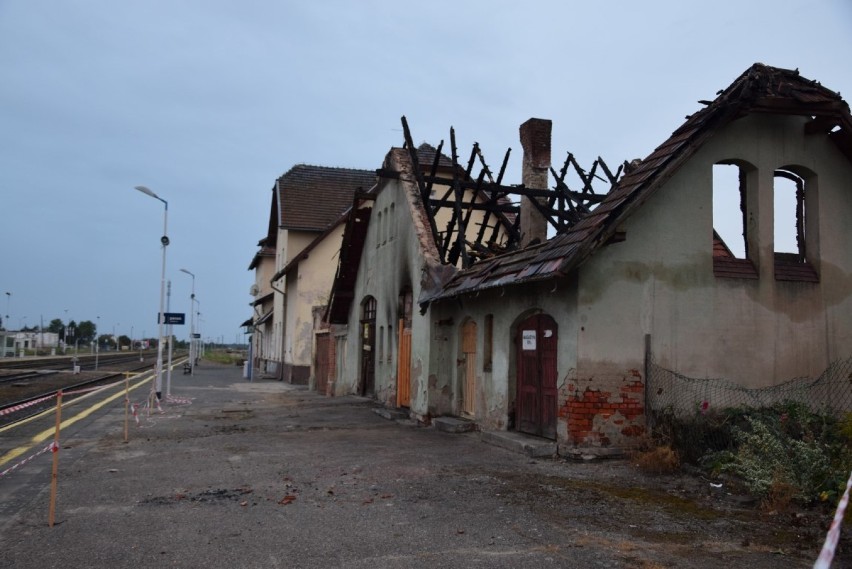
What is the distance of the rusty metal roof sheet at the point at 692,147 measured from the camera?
404 inches

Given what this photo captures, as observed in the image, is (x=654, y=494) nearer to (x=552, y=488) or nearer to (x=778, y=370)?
(x=552, y=488)

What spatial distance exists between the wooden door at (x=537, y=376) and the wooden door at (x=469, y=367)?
2.14 metres

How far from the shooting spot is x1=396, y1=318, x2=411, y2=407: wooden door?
18281mm

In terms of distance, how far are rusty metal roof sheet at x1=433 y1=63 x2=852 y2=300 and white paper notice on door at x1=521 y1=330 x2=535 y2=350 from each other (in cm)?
115

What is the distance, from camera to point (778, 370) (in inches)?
447

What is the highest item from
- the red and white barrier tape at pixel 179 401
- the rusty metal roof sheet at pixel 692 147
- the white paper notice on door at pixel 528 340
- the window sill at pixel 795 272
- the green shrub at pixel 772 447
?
the rusty metal roof sheet at pixel 692 147

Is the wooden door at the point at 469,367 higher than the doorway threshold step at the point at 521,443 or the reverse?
higher

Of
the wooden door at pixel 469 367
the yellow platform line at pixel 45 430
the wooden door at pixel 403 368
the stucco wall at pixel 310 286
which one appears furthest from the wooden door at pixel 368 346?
the stucco wall at pixel 310 286

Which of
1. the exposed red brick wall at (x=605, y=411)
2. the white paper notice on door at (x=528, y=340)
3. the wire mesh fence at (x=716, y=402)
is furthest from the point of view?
the white paper notice on door at (x=528, y=340)

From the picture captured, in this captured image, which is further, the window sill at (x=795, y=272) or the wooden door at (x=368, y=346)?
the wooden door at (x=368, y=346)

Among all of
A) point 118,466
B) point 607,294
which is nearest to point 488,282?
point 607,294

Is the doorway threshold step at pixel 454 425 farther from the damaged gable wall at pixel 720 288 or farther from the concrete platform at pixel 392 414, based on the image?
the damaged gable wall at pixel 720 288

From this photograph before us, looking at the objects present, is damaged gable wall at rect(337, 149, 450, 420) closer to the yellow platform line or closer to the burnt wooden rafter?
the burnt wooden rafter

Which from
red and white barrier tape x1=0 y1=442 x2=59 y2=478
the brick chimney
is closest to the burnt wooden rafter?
the brick chimney
